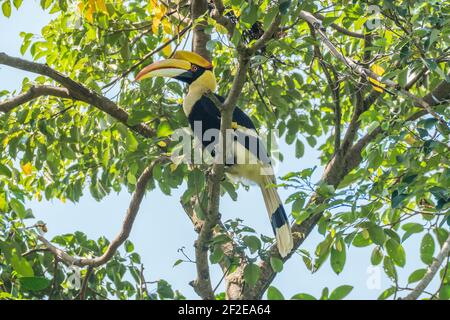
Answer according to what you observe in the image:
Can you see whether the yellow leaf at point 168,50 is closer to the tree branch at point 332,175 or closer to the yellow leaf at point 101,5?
the yellow leaf at point 101,5

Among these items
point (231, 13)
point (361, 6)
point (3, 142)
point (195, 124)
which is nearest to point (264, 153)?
point (195, 124)

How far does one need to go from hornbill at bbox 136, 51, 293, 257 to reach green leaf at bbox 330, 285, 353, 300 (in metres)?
2.00

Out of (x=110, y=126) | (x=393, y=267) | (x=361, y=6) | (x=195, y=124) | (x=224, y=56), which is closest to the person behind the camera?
(x=393, y=267)

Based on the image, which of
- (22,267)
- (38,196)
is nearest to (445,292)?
(22,267)

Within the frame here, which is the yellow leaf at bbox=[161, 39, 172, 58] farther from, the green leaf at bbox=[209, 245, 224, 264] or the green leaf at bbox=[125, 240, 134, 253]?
the green leaf at bbox=[209, 245, 224, 264]

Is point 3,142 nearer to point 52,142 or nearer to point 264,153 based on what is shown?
point 52,142

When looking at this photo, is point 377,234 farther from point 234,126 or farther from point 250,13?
point 234,126

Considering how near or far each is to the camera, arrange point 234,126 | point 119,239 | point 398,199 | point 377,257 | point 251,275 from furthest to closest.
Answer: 1. point 119,239
2. point 234,126
3. point 251,275
4. point 377,257
5. point 398,199

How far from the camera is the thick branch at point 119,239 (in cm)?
447

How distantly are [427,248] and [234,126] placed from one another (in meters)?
1.67

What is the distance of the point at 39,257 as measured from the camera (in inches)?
177

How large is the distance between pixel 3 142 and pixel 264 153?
59.7 inches

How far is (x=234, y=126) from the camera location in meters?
4.36

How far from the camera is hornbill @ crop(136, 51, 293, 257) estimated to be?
14.6 ft
